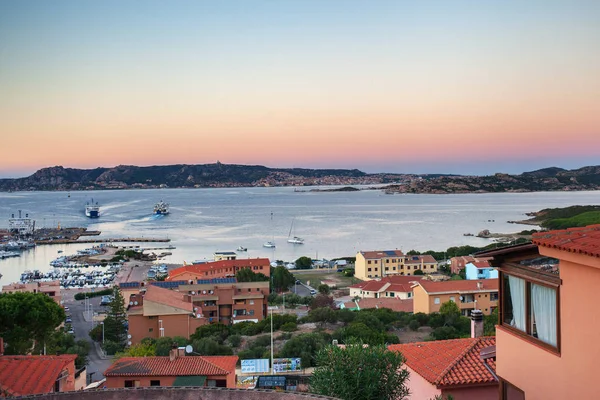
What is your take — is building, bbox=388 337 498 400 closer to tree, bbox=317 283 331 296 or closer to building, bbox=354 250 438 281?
tree, bbox=317 283 331 296

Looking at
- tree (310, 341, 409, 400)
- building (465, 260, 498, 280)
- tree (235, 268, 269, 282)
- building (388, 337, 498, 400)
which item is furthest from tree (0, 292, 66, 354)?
building (465, 260, 498, 280)

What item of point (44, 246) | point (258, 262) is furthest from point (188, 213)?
point (258, 262)

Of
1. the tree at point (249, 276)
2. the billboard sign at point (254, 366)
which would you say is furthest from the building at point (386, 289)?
the billboard sign at point (254, 366)

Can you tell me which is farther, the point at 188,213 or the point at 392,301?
the point at 188,213

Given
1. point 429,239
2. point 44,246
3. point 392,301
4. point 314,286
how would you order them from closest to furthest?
point 392,301 < point 314,286 < point 429,239 < point 44,246

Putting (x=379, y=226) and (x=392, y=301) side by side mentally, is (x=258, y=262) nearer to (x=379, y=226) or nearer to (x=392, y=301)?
(x=392, y=301)

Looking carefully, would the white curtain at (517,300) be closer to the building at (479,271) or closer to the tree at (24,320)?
the tree at (24,320)
